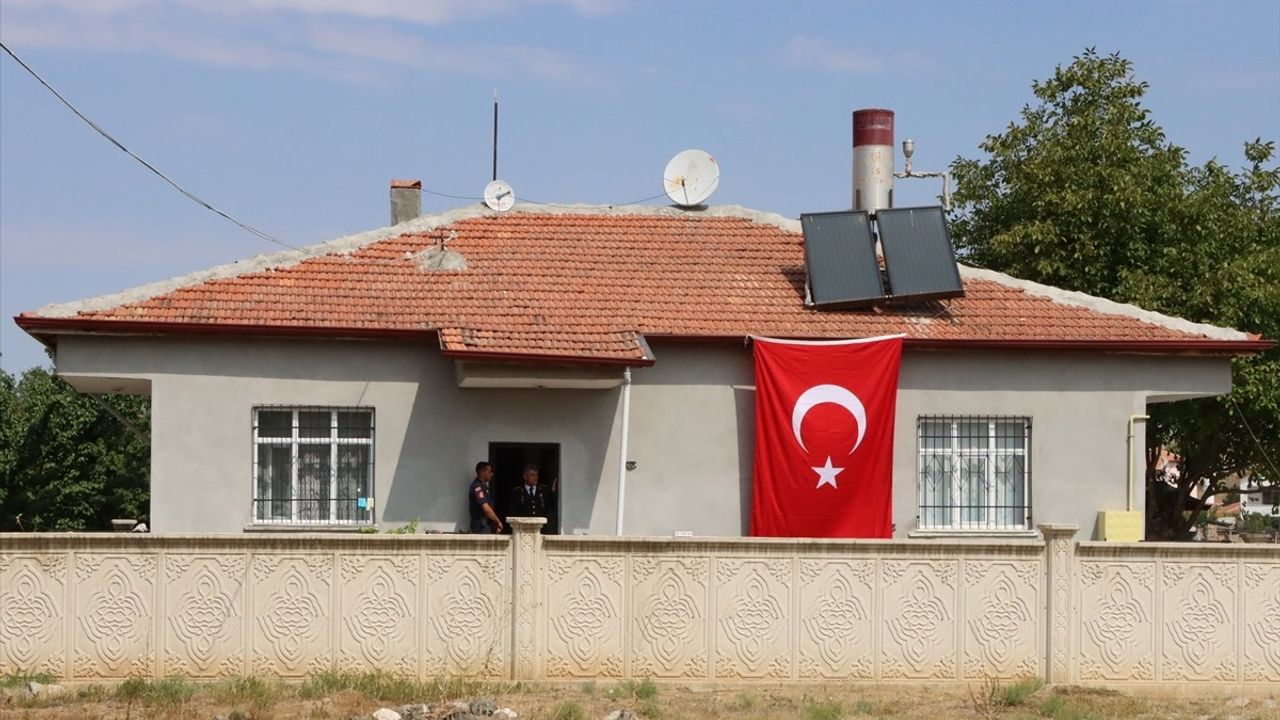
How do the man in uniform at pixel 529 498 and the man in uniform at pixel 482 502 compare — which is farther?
the man in uniform at pixel 529 498

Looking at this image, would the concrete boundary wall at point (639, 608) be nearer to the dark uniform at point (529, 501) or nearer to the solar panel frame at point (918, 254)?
the dark uniform at point (529, 501)

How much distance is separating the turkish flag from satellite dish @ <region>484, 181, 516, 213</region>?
5033 mm

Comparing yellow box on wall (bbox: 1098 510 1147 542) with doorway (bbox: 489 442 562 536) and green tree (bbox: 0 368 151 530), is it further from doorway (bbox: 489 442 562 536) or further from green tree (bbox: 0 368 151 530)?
green tree (bbox: 0 368 151 530)

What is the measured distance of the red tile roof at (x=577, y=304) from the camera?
63.9ft

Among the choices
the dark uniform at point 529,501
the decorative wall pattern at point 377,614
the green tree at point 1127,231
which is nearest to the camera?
the decorative wall pattern at point 377,614

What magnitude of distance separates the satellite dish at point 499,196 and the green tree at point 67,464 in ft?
93.1

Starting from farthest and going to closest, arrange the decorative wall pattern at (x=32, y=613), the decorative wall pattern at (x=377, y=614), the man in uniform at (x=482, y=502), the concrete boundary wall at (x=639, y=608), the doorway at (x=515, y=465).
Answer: the doorway at (x=515, y=465) → the man in uniform at (x=482, y=502) → the decorative wall pattern at (x=377, y=614) → the concrete boundary wall at (x=639, y=608) → the decorative wall pattern at (x=32, y=613)

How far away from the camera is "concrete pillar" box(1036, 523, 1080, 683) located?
14945mm

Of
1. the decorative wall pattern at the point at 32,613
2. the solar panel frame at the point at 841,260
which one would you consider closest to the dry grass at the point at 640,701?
the decorative wall pattern at the point at 32,613

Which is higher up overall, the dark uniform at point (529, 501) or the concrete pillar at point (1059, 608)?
the dark uniform at point (529, 501)

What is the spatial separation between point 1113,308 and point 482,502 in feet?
27.4

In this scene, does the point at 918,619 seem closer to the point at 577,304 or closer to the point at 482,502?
the point at 482,502

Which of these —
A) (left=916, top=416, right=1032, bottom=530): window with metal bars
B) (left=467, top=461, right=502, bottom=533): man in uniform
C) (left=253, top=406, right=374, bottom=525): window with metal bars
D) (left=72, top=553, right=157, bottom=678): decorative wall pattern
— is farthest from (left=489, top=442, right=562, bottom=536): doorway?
(left=72, top=553, right=157, bottom=678): decorative wall pattern

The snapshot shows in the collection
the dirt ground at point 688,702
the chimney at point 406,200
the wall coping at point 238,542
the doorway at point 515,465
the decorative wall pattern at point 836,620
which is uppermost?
the chimney at point 406,200
